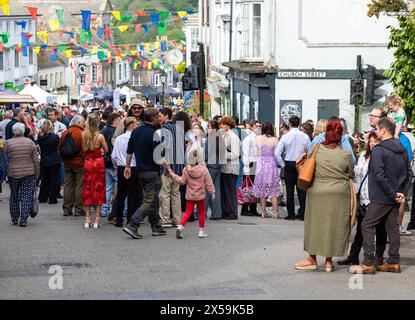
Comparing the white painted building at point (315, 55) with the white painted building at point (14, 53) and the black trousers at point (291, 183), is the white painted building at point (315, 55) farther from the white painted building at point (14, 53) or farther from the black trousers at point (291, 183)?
the white painted building at point (14, 53)

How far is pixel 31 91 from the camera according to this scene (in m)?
56.4

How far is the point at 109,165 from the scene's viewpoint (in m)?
17.8

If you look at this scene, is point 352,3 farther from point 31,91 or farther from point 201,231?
point 31,91

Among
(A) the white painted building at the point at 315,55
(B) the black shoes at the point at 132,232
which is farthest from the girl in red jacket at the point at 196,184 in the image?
(A) the white painted building at the point at 315,55

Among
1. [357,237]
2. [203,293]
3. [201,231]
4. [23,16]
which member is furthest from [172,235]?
[23,16]

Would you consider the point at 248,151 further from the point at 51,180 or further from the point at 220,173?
the point at 51,180

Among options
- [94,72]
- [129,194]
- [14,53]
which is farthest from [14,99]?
[94,72]

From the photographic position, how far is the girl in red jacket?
15195 mm

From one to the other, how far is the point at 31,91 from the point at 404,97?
41078mm

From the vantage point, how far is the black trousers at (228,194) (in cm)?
1830

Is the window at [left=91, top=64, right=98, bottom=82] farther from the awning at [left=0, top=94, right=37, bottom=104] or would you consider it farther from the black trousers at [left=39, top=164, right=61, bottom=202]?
the black trousers at [left=39, top=164, right=61, bottom=202]

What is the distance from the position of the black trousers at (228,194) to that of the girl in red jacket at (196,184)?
2.64 meters

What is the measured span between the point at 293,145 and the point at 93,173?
12.1 ft

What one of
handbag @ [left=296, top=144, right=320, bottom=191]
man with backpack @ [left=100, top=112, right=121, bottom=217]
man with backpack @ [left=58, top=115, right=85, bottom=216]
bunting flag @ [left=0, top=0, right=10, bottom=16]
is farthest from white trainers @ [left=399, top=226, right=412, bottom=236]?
bunting flag @ [left=0, top=0, right=10, bottom=16]
